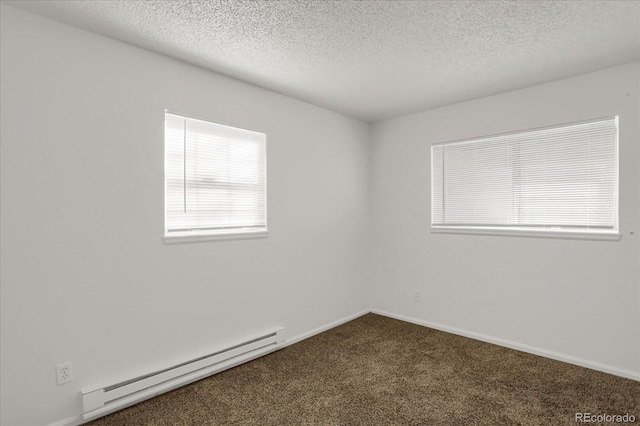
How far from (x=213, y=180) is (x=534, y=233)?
3017mm

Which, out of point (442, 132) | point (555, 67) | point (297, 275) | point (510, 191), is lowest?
point (297, 275)

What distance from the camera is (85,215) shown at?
2.20 metres

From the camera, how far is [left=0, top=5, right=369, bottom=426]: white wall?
77.5 inches

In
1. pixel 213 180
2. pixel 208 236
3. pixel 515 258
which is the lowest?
pixel 515 258

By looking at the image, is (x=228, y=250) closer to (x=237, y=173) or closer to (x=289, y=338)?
(x=237, y=173)

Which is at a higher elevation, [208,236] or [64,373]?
[208,236]

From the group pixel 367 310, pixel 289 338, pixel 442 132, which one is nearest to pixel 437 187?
pixel 442 132

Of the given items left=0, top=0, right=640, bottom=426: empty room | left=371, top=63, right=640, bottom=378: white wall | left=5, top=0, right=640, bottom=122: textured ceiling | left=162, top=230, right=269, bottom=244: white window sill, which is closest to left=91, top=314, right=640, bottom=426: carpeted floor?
left=0, top=0, right=640, bottom=426: empty room

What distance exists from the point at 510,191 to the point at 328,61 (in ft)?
7.36

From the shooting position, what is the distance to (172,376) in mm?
2508

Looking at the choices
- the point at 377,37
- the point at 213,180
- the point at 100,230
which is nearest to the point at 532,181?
the point at 377,37

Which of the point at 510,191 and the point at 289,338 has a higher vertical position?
the point at 510,191

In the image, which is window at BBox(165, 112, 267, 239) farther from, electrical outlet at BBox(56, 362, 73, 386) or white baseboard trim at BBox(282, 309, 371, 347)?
white baseboard trim at BBox(282, 309, 371, 347)

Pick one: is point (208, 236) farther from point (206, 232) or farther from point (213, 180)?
point (213, 180)
